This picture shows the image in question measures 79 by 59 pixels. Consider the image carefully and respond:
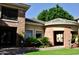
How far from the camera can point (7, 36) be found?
2591 centimetres

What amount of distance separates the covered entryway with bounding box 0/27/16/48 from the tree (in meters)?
3.21

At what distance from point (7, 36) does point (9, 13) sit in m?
2.35

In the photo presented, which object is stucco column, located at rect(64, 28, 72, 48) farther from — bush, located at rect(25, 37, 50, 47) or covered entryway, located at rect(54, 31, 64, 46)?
bush, located at rect(25, 37, 50, 47)

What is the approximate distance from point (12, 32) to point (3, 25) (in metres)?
1.49

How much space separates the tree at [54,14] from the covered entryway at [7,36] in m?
3.21

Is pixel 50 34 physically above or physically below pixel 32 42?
above

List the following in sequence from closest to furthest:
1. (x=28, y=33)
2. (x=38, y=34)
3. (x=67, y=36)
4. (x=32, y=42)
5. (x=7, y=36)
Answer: (x=32, y=42) → (x=7, y=36) → (x=28, y=33) → (x=67, y=36) → (x=38, y=34)

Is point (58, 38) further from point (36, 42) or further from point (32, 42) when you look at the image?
point (32, 42)

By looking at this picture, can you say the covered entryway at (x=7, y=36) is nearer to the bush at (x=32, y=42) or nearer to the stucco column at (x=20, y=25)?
the stucco column at (x=20, y=25)

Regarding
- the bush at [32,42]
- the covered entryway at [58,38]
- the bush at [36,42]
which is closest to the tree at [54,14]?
the covered entryway at [58,38]

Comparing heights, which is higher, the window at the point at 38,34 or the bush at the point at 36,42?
the window at the point at 38,34

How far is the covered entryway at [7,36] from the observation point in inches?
1005

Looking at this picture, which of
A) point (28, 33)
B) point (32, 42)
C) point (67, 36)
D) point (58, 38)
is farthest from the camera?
point (58, 38)

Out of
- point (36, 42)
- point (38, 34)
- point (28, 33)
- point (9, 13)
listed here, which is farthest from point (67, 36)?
point (9, 13)
